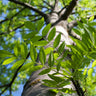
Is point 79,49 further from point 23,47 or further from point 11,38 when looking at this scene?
point 11,38

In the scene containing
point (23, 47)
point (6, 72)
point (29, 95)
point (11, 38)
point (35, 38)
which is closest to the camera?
point (23, 47)

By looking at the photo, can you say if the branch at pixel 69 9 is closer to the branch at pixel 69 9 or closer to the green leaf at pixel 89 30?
the branch at pixel 69 9

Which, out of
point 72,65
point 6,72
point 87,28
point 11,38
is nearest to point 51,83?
point 72,65

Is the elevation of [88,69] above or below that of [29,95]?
above

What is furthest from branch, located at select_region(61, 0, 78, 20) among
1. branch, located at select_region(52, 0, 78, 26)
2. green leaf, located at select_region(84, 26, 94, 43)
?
green leaf, located at select_region(84, 26, 94, 43)

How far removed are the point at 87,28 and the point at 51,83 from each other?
0.40 metres

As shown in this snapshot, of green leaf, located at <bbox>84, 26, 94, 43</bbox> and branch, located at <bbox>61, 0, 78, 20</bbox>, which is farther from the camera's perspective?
branch, located at <bbox>61, 0, 78, 20</bbox>

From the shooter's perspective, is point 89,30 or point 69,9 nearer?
point 89,30

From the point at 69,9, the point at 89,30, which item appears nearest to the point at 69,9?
the point at 69,9

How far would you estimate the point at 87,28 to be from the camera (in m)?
0.82

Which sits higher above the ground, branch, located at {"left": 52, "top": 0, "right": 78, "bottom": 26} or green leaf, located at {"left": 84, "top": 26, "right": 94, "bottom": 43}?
branch, located at {"left": 52, "top": 0, "right": 78, "bottom": 26}

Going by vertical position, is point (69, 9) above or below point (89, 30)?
above

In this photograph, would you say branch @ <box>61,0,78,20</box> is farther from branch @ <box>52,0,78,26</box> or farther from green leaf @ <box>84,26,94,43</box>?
green leaf @ <box>84,26,94,43</box>

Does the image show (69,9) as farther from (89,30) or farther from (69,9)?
(89,30)
